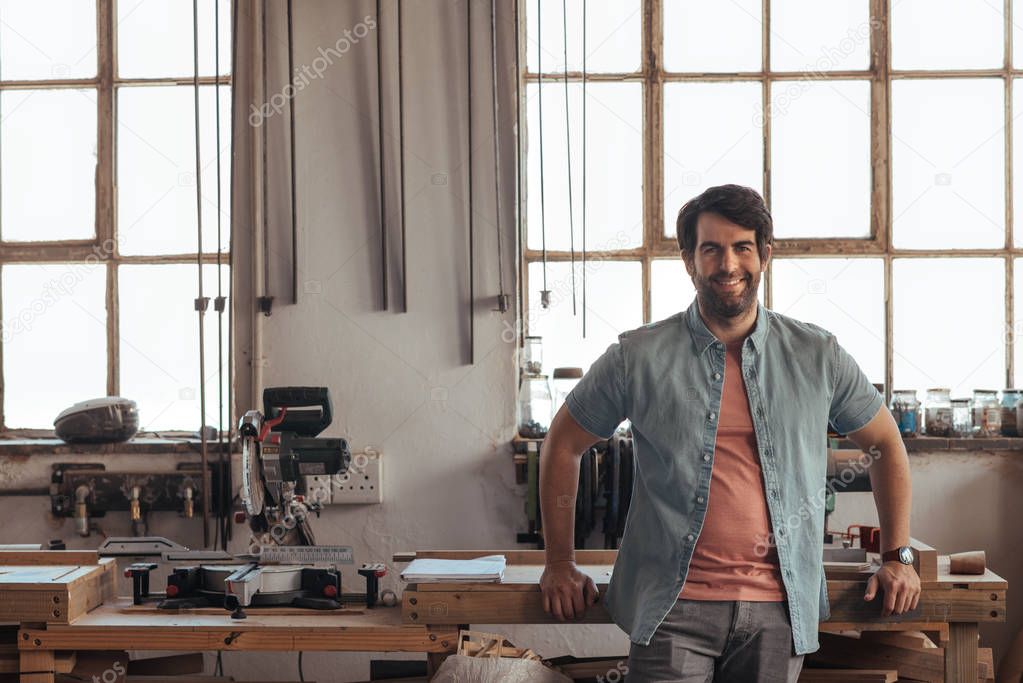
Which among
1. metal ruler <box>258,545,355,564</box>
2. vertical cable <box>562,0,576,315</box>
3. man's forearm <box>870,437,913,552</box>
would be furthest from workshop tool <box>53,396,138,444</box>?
man's forearm <box>870,437,913,552</box>

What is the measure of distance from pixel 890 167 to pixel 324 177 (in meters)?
1.81

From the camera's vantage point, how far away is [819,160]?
328cm

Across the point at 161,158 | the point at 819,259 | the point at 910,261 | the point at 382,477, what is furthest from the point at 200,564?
the point at 910,261

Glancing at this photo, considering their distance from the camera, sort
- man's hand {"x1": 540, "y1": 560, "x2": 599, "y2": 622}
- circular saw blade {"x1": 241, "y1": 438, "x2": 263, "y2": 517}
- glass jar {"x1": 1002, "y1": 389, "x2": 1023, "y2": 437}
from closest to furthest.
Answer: man's hand {"x1": 540, "y1": 560, "x2": 599, "y2": 622} → circular saw blade {"x1": 241, "y1": 438, "x2": 263, "y2": 517} → glass jar {"x1": 1002, "y1": 389, "x2": 1023, "y2": 437}

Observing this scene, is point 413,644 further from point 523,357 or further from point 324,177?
point 324,177

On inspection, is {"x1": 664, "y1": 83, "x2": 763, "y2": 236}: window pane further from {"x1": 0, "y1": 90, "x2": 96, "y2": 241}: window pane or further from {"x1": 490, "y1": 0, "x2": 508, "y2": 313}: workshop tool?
{"x1": 0, "y1": 90, "x2": 96, "y2": 241}: window pane

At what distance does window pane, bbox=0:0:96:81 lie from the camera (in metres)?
3.35

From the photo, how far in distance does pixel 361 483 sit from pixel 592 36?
5.31 feet

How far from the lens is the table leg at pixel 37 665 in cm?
214

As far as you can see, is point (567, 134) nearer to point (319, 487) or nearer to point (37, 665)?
point (319, 487)

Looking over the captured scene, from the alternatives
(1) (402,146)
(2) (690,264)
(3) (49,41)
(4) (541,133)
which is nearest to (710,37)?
(4) (541,133)

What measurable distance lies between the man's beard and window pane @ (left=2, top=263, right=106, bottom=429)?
2255 mm

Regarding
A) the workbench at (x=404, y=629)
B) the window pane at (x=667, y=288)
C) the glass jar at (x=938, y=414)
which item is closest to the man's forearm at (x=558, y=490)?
the workbench at (x=404, y=629)

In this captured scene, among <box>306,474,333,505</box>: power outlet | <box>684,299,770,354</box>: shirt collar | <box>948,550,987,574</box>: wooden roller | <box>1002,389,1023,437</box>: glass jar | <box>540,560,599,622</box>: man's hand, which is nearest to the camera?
<box>684,299,770,354</box>: shirt collar
